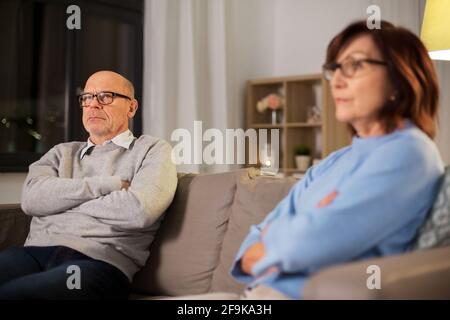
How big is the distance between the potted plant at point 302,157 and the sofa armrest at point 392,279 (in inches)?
76.3

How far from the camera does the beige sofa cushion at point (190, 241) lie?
119 centimetres

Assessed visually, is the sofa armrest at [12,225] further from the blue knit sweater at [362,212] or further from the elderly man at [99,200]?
the blue knit sweater at [362,212]

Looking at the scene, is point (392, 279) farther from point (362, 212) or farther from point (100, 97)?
point (100, 97)

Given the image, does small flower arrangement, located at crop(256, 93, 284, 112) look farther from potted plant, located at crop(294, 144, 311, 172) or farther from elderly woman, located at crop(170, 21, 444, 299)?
elderly woman, located at crop(170, 21, 444, 299)

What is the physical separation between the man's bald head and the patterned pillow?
0.69 metres

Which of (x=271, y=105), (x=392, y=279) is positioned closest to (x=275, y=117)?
(x=271, y=105)

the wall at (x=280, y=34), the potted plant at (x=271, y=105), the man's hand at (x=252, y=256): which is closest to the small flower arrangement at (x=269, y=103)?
the potted plant at (x=271, y=105)

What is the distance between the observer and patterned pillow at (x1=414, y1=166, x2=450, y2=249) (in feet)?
2.39

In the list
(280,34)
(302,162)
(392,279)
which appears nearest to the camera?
(392,279)

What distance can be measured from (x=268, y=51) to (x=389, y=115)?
1970mm

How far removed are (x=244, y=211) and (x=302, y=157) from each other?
1.62m

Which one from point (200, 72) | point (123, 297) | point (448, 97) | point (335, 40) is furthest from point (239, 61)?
point (335, 40)

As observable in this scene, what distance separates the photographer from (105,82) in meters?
1.15

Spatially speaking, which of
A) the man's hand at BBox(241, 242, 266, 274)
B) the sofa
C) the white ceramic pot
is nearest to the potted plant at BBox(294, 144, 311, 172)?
the white ceramic pot
